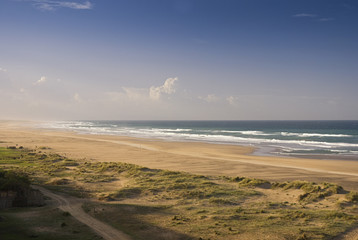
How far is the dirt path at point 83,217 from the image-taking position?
52.3ft

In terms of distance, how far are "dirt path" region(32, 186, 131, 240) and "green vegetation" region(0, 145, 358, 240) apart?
2.13ft

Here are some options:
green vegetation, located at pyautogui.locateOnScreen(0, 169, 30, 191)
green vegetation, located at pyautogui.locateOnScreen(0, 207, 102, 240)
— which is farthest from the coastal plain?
green vegetation, located at pyautogui.locateOnScreen(0, 169, 30, 191)

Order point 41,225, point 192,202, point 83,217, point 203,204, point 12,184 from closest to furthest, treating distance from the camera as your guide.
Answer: point 41,225 < point 83,217 < point 12,184 < point 203,204 < point 192,202

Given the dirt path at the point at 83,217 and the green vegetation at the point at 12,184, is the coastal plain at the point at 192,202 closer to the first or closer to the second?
the dirt path at the point at 83,217

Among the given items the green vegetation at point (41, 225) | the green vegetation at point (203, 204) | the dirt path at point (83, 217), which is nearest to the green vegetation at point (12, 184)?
the green vegetation at point (41, 225)

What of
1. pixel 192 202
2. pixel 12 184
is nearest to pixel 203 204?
pixel 192 202

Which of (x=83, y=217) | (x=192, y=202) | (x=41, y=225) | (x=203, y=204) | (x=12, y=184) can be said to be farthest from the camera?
(x=192, y=202)

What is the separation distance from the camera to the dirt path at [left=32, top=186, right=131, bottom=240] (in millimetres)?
15938

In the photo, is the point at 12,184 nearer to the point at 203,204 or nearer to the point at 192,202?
the point at 192,202

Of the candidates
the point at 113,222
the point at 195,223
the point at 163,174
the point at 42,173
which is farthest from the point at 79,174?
the point at 195,223

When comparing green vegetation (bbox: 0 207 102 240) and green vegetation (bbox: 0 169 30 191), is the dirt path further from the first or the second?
green vegetation (bbox: 0 169 30 191)

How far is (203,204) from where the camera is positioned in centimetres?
2342

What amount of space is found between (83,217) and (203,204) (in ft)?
32.7

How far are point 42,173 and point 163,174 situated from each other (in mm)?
15586
